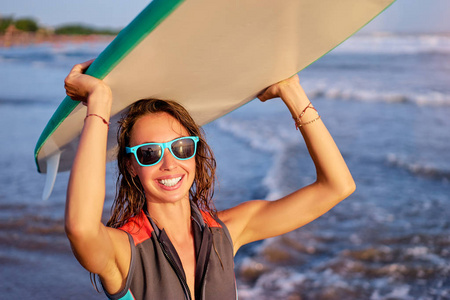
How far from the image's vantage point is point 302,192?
2137mm

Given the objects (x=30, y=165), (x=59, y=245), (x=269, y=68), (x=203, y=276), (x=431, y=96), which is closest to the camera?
(x=203, y=276)

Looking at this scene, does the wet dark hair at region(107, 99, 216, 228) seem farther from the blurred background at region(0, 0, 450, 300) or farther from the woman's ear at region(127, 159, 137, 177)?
the blurred background at region(0, 0, 450, 300)

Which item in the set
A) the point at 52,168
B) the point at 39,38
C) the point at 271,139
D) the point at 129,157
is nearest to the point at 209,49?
the point at 129,157

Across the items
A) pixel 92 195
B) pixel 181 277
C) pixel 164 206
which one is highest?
pixel 92 195

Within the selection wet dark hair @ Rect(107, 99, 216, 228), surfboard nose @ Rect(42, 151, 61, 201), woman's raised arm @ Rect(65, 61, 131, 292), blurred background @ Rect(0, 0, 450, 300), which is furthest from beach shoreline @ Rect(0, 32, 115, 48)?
woman's raised arm @ Rect(65, 61, 131, 292)

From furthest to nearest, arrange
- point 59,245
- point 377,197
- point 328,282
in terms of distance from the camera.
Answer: point 377,197 < point 59,245 < point 328,282

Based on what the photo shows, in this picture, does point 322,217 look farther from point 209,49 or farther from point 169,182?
point 209,49

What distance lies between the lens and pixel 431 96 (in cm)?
1233

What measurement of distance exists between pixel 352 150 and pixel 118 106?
20.4ft

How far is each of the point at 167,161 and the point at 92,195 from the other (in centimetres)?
45

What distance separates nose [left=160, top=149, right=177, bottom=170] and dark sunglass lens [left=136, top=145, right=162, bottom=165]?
0.03 meters

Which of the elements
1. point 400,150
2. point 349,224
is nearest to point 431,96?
point 400,150

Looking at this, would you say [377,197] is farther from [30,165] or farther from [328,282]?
[30,165]

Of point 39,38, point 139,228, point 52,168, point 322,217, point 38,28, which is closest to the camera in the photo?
point 139,228
